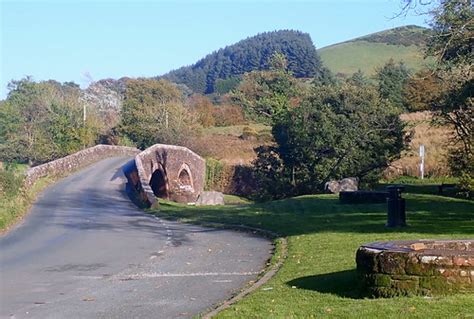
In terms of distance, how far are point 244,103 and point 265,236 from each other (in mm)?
58634

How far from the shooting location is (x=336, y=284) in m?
11.8

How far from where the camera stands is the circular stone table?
9703 mm

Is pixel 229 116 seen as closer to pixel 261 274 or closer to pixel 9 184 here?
pixel 9 184

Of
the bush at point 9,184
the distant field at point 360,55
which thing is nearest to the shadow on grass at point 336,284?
the bush at point 9,184

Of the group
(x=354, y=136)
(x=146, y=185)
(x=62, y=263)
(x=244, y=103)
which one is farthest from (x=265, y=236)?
(x=244, y=103)

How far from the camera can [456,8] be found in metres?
18.0


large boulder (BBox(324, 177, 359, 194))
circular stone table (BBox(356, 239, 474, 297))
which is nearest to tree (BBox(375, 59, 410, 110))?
large boulder (BBox(324, 177, 359, 194))

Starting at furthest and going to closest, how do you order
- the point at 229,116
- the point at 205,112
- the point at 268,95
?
1. the point at 229,116
2. the point at 205,112
3. the point at 268,95

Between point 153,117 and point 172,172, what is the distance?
25.3 metres

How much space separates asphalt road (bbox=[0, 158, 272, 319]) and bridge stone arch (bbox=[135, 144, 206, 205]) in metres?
15.5

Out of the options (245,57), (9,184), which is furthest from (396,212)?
(245,57)

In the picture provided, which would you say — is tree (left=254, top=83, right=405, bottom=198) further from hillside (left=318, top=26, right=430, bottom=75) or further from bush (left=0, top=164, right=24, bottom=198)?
hillside (left=318, top=26, right=430, bottom=75)

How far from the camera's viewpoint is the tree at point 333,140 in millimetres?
44000

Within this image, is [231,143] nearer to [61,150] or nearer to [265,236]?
[61,150]
